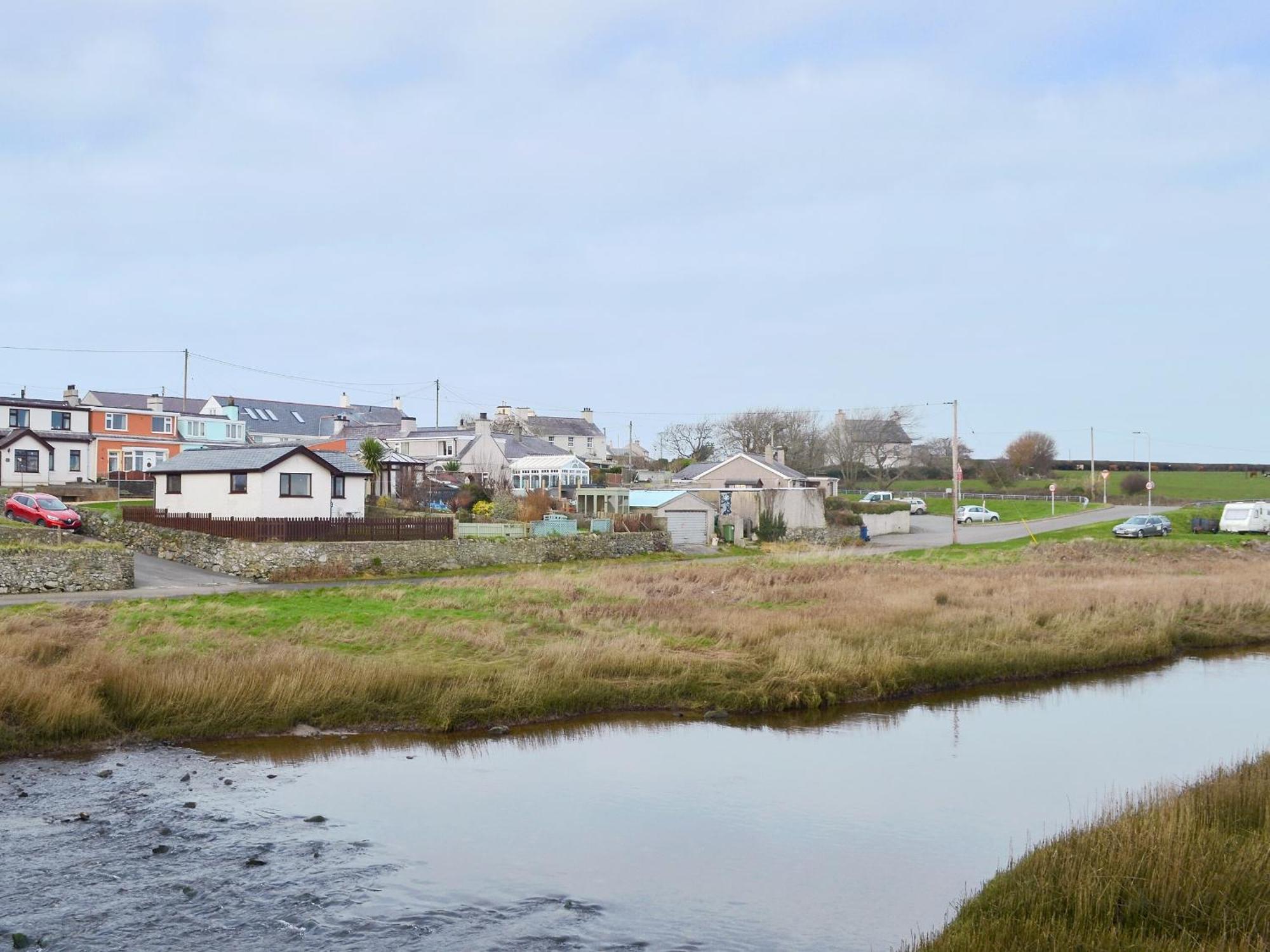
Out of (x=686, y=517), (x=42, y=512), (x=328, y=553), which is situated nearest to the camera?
(x=328, y=553)

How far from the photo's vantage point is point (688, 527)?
65500 millimetres

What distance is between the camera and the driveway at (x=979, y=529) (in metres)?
68.2

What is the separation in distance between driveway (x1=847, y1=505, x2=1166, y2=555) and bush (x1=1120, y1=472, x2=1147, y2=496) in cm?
1649

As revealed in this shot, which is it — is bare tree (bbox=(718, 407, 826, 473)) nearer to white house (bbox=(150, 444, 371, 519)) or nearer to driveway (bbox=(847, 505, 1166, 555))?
driveway (bbox=(847, 505, 1166, 555))

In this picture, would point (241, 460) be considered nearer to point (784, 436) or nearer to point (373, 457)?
point (373, 457)

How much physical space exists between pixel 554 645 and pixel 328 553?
20.8 metres

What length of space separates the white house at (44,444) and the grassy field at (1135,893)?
6578 centimetres

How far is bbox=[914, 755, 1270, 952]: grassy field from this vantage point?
33.7 feet

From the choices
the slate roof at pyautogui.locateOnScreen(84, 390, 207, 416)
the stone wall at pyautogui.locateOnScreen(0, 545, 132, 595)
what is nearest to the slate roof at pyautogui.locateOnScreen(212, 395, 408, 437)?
the slate roof at pyautogui.locateOnScreen(84, 390, 207, 416)

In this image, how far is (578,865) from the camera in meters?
14.6

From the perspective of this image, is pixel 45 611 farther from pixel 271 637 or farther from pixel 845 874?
pixel 845 874

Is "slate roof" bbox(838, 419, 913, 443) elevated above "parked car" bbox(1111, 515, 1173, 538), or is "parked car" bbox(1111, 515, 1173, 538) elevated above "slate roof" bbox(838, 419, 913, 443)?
"slate roof" bbox(838, 419, 913, 443)

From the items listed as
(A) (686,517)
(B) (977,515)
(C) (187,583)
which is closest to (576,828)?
(C) (187,583)

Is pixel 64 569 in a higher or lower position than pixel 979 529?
higher
